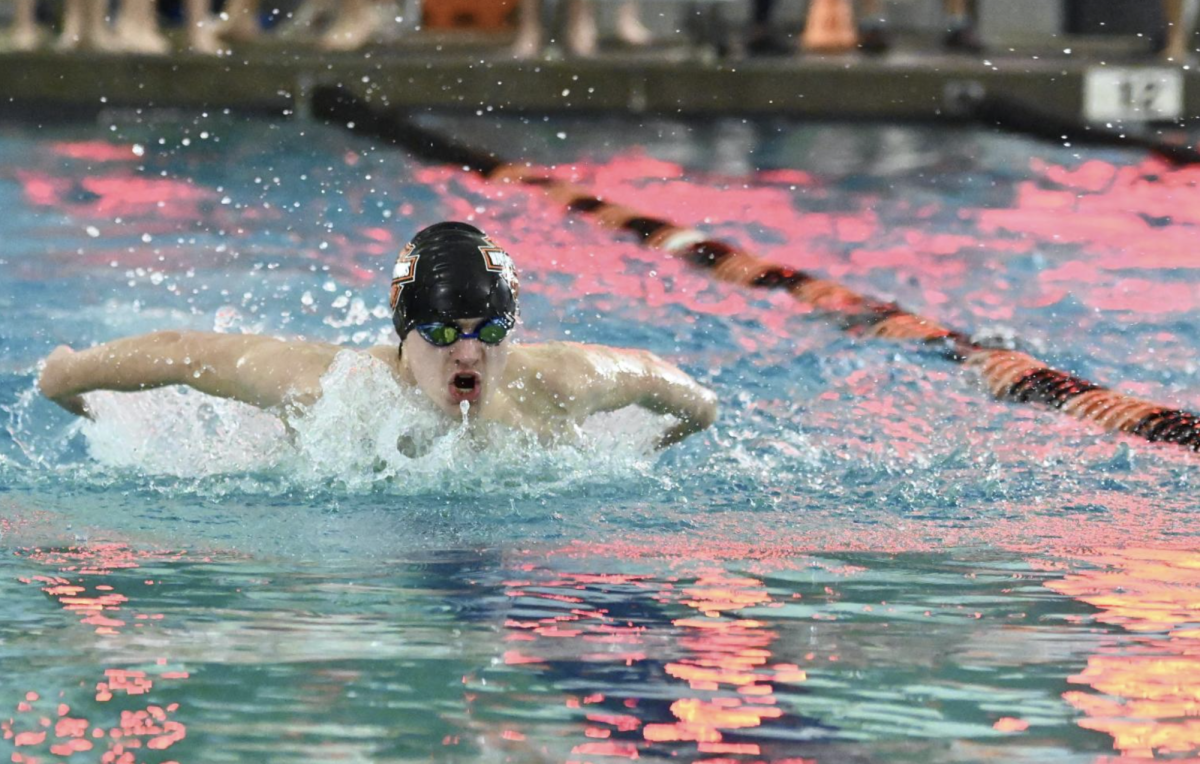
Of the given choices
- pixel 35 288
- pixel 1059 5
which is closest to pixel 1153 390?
pixel 35 288

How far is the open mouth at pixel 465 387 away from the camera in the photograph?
364 cm

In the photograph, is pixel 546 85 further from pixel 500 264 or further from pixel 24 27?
pixel 500 264

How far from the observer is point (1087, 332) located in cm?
573

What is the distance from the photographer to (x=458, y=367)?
11.9ft

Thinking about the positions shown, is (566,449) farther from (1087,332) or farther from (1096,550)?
(1087,332)

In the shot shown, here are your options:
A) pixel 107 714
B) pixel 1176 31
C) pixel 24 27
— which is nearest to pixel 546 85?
pixel 24 27

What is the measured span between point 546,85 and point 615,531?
7.20 meters

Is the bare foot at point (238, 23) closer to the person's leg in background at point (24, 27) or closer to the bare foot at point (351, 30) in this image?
the bare foot at point (351, 30)

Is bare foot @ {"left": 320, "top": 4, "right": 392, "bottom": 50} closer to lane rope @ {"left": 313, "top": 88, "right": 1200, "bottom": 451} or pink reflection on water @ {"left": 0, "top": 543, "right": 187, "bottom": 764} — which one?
lane rope @ {"left": 313, "top": 88, "right": 1200, "bottom": 451}

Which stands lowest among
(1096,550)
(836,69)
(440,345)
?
(1096,550)

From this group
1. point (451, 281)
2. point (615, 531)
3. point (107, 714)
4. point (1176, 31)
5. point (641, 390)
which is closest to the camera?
point (107, 714)

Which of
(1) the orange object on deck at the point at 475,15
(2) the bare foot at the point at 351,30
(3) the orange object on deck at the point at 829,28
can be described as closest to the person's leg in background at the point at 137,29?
(2) the bare foot at the point at 351,30

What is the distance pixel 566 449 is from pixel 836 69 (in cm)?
679

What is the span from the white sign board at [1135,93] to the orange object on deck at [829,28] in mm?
1811
